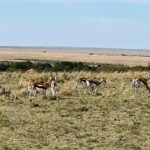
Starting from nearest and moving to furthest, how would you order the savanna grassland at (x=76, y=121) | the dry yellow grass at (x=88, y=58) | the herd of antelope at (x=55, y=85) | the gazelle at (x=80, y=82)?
the savanna grassland at (x=76, y=121)
the herd of antelope at (x=55, y=85)
the gazelle at (x=80, y=82)
the dry yellow grass at (x=88, y=58)

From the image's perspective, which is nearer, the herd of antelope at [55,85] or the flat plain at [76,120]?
the flat plain at [76,120]

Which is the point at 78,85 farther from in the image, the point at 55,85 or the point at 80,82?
the point at 55,85

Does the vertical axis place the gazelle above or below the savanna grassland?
above

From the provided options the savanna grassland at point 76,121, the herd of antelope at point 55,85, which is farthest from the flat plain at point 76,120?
the herd of antelope at point 55,85

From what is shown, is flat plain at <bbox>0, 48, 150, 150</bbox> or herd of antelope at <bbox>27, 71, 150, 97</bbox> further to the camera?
herd of antelope at <bbox>27, 71, 150, 97</bbox>

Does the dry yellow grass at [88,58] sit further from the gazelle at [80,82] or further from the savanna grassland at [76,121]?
the savanna grassland at [76,121]

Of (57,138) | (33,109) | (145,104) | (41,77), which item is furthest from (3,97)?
(41,77)

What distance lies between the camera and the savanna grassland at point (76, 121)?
1290 centimetres

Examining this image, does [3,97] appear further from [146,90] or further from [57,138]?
[57,138]

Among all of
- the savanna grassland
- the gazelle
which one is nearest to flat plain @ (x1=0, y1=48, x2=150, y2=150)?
the savanna grassland

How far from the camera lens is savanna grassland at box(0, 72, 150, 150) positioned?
12898mm

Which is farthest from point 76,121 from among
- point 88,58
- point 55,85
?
point 88,58

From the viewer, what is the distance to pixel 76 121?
53.9ft

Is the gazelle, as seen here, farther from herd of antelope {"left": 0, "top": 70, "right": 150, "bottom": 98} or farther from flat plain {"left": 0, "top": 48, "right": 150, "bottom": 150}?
flat plain {"left": 0, "top": 48, "right": 150, "bottom": 150}
